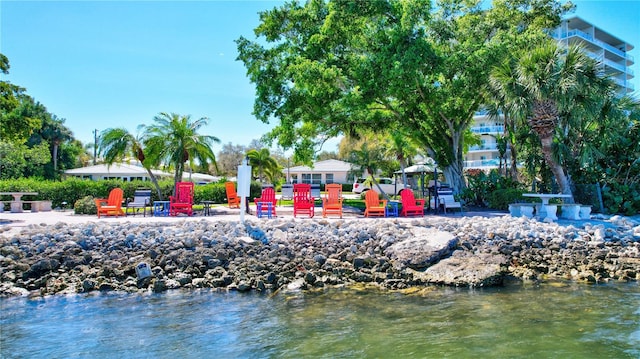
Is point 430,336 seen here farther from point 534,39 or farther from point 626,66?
point 626,66

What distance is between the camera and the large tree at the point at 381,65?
51.8 ft

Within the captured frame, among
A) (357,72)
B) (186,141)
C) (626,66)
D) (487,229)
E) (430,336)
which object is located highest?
(626,66)

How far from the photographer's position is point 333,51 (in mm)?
18406

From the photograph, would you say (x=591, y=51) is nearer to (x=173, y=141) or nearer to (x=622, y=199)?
(x=622, y=199)

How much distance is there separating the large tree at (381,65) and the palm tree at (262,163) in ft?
47.3

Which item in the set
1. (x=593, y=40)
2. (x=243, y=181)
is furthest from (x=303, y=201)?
(x=593, y=40)

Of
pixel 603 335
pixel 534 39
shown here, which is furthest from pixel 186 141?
pixel 603 335

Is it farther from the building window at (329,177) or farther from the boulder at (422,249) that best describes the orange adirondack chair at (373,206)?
the building window at (329,177)

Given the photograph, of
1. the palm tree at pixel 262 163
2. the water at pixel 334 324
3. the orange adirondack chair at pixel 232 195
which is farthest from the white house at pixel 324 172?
the water at pixel 334 324

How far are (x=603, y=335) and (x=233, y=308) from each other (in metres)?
5.29

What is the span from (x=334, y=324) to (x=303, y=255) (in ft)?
11.6

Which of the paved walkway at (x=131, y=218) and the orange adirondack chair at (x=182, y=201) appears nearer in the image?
the paved walkway at (x=131, y=218)

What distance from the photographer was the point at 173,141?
19453mm

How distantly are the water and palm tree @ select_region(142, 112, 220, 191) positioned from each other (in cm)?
1194
